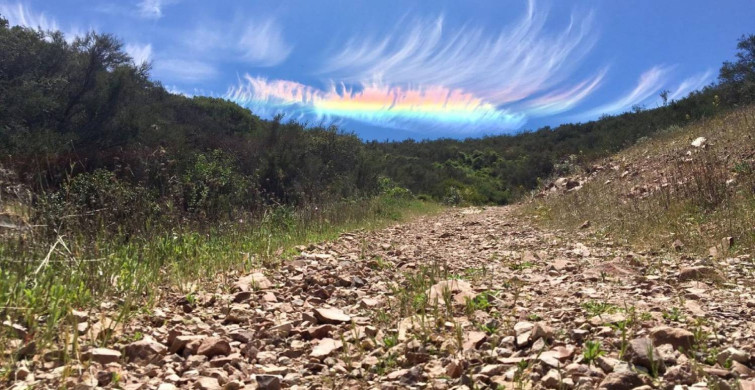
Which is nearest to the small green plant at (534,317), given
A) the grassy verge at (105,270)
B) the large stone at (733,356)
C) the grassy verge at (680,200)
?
the large stone at (733,356)

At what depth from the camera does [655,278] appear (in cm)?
398

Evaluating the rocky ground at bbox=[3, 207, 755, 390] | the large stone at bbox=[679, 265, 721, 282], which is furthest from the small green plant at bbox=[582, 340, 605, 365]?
the large stone at bbox=[679, 265, 721, 282]

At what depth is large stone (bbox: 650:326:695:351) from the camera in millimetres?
2316

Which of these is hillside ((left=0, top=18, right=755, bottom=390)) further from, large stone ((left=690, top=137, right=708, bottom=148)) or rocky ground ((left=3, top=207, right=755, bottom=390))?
large stone ((left=690, top=137, right=708, bottom=148))

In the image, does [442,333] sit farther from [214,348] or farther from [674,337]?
[214,348]

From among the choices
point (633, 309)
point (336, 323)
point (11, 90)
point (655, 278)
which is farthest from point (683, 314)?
point (11, 90)

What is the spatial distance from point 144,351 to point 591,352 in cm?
242

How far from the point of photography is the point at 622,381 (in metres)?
2.00

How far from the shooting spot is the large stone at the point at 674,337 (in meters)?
2.32

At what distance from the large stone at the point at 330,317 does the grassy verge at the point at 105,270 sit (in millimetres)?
1253

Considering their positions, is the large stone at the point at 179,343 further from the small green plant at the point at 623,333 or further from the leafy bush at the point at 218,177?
the leafy bush at the point at 218,177

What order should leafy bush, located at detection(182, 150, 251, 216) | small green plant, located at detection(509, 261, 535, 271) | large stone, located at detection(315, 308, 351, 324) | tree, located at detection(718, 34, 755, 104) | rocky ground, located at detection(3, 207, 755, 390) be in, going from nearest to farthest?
1. rocky ground, located at detection(3, 207, 755, 390)
2. large stone, located at detection(315, 308, 351, 324)
3. small green plant, located at detection(509, 261, 535, 271)
4. leafy bush, located at detection(182, 150, 251, 216)
5. tree, located at detection(718, 34, 755, 104)

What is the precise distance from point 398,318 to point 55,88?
15.5 metres

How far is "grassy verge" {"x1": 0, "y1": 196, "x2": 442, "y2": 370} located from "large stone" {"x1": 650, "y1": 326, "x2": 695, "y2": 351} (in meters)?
3.08
